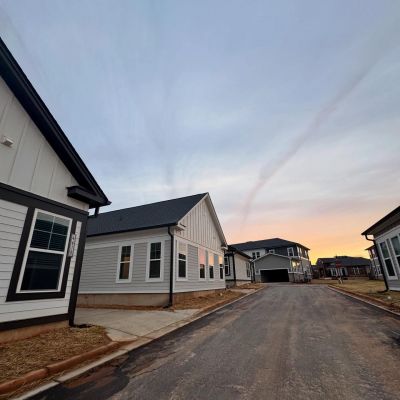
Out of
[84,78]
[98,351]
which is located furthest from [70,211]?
[84,78]

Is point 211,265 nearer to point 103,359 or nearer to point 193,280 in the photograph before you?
point 193,280

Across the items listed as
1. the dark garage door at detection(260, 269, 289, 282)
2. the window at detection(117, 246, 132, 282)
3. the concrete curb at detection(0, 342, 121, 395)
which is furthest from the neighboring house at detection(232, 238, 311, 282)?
the concrete curb at detection(0, 342, 121, 395)

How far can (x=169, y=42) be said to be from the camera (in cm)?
1233

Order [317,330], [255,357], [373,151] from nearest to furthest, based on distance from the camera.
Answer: [255,357] < [317,330] < [373,151]

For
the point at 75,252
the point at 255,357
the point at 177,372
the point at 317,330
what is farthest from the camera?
the point at 75,252

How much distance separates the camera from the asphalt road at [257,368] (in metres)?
2.97

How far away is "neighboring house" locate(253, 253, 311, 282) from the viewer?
4531 centimetres

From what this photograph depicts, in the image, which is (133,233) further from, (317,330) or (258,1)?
(258,1)

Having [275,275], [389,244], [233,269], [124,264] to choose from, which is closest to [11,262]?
[124,264]

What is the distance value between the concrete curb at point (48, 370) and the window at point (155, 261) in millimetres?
7791

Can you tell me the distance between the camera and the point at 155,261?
12914mm

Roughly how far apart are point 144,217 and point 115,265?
378 centimetres

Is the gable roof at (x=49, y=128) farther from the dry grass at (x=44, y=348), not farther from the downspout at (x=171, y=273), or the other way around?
the downspout at (x=171, y=273)

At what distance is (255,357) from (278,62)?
44.1ft
